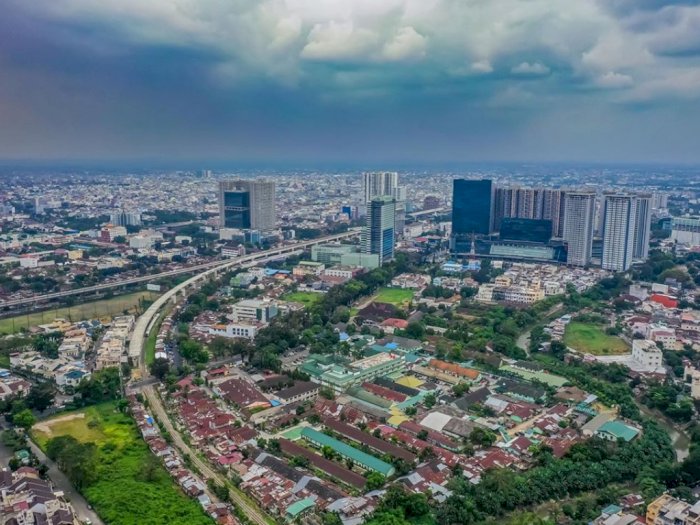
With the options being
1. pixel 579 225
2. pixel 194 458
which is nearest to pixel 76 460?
pixel 194 458

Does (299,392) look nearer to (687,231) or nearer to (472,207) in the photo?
(472,207)

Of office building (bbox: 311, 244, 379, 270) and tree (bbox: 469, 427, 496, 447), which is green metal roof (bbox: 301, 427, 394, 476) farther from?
office building (bbox: 311, 244, 379, 270)

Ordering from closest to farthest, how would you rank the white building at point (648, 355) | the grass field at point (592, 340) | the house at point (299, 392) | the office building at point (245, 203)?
the house at point (299, 392) < the white building at point (648, 355) < the grass field at point (592, 340) < the office building at point (245, 203)

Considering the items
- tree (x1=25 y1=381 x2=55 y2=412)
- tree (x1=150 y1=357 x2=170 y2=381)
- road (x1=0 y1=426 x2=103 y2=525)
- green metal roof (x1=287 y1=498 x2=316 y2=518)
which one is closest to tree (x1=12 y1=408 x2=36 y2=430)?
road (x1=0 y1=426 x2=103 y2=525)

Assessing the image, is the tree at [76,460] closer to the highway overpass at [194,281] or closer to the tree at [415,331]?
the highway overpass at [194,281]

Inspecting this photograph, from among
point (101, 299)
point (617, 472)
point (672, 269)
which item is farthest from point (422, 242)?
point (617, 472)

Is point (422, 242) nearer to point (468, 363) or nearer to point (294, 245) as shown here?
point (294, 245)

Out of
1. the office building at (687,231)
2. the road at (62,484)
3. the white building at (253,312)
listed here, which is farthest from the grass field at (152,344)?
the office building at (687,231)
